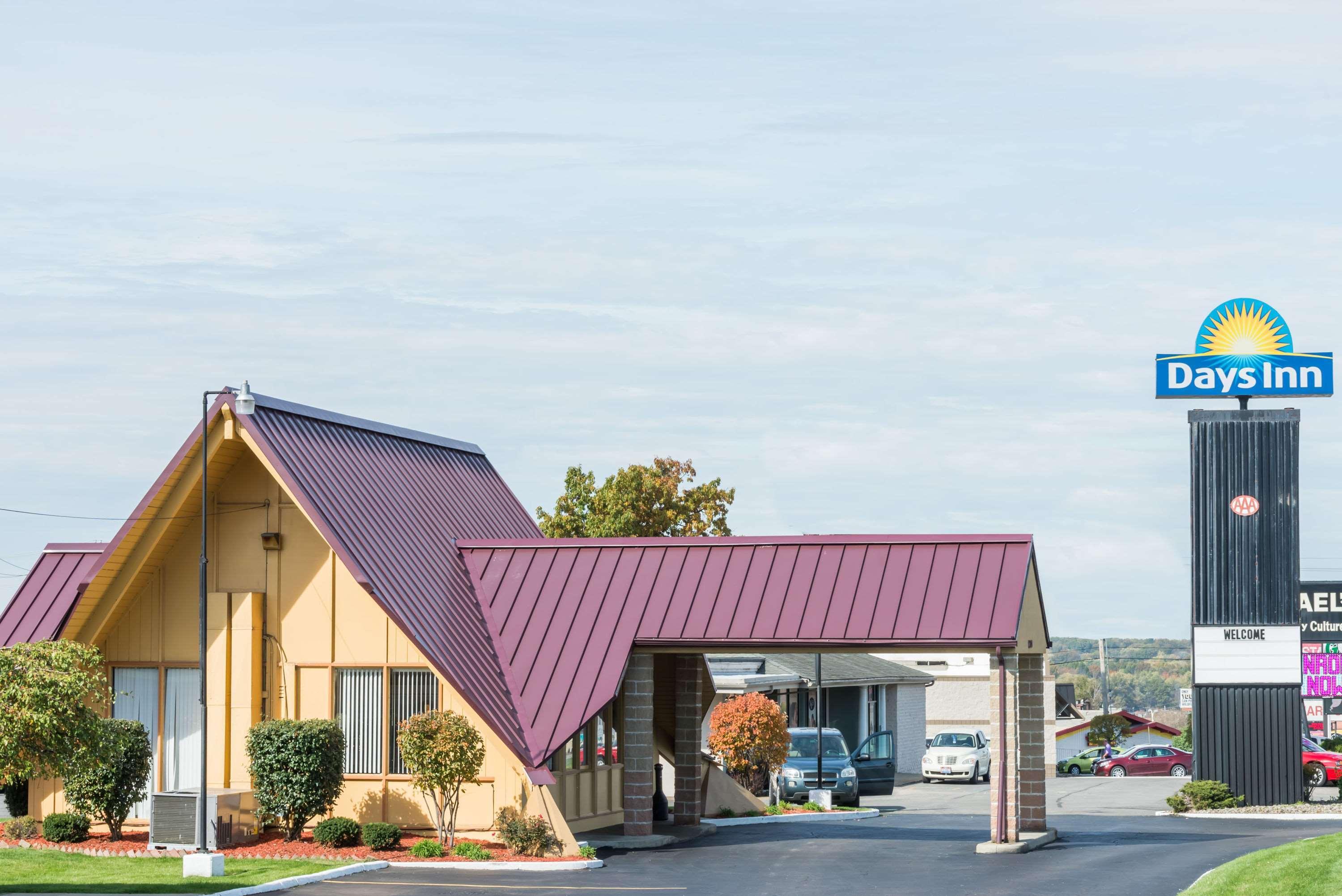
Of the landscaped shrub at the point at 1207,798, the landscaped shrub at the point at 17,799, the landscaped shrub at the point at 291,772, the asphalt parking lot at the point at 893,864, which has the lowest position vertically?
the landscaped shrub at the point at 1207,798

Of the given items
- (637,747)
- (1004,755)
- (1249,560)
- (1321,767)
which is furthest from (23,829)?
(1321,767)

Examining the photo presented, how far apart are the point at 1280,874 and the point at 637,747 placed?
10.9m

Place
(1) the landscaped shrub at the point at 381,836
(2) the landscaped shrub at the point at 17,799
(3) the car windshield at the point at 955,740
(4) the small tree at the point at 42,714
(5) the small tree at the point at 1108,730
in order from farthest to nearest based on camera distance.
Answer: (5) the small tree at the point at 1108,730, (3) the car windshield at the point at 955,740, (2) the landscaped shrub at the point at 17,799, (1) the landscaped shrub at the point at 381,836, (4) the small tree at the point at 42,714

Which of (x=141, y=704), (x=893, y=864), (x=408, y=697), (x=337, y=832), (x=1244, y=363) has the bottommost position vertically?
(x=893, y=864)

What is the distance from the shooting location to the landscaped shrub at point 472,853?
1043 inches

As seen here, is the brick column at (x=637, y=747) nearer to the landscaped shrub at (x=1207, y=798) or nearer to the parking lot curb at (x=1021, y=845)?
the parking lot curb at (x=1021, y=845)

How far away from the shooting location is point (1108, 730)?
3312 inches

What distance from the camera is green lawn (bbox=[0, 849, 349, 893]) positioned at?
23016mm

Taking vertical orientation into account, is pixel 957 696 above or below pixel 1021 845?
above

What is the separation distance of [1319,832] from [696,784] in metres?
11.8

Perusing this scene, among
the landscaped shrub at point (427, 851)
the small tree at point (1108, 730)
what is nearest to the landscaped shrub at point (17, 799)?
the landscaped shrub at point (427, 851)

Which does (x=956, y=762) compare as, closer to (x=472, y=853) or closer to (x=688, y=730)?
(x=688, y=730)

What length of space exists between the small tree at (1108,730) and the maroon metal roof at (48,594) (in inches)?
2337

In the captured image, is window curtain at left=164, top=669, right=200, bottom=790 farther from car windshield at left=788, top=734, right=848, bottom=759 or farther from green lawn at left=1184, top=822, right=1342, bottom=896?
car windshield at left=788, top=734, right=848, bottom=759
